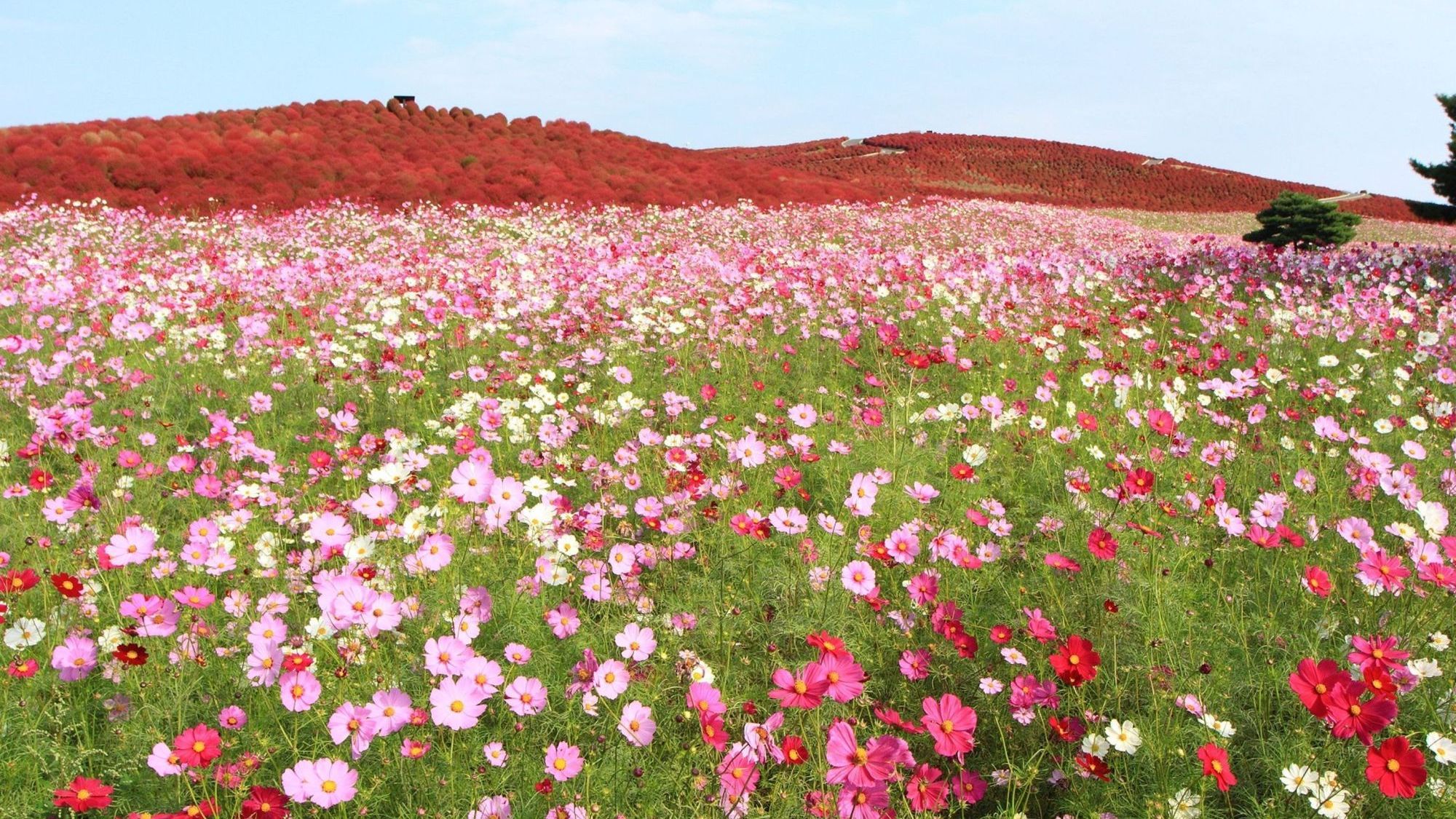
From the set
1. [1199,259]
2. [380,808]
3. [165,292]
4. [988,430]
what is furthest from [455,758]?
[1199,259]

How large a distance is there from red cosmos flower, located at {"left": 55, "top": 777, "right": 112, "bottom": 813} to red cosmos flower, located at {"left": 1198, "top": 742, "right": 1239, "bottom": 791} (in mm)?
2074

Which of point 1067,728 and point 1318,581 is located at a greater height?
point 1318,581

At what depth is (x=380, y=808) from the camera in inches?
74.5

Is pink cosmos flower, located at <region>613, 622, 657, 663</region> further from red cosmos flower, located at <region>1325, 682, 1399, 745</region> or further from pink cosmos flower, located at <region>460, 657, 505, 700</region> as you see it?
red cosmos flower, located at <region>1325, 682, 1399, 745</region>

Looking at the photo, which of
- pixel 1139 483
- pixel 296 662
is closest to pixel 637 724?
pixel 296 662

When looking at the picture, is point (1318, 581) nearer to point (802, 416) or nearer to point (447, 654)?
point (802, 416)

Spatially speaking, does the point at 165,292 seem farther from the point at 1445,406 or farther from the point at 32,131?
the point at 32,131

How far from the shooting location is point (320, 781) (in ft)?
5.47

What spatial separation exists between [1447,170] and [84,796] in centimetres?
1760

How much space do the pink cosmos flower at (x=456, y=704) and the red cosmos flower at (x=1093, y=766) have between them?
1.31 m

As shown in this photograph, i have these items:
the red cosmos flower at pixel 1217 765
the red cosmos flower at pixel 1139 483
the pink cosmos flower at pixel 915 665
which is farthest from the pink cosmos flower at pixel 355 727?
the red cosmos flower at pixel 1139 483

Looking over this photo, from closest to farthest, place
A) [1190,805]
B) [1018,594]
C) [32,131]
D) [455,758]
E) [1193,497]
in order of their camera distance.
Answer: [1190,805], [455,758], [1018,594], [1193,497], [32,131]

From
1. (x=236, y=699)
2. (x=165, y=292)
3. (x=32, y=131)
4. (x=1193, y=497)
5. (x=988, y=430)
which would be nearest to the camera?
(x=236, y=699)

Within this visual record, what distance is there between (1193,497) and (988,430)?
3.84 feet
